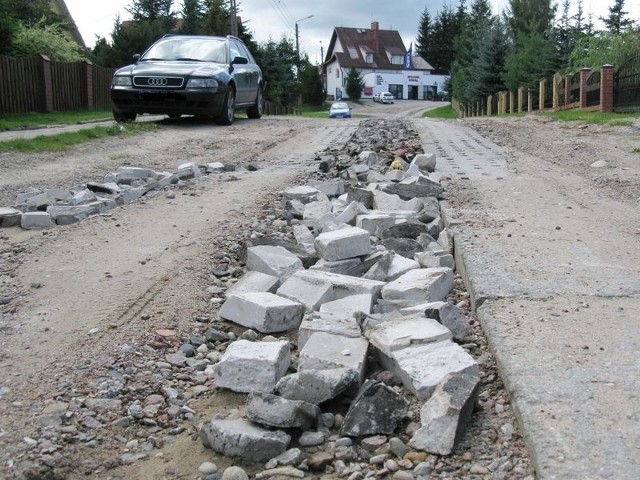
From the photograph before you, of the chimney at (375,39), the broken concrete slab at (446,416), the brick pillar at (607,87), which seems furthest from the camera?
the chimney at (375,39)

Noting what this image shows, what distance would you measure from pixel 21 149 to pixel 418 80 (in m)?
90.0

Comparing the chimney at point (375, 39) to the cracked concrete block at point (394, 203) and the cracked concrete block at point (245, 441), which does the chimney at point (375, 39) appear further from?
the cracked concrete block at point (245, 441)

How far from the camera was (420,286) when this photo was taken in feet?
12.9

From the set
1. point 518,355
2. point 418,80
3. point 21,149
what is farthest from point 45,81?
point 418,80

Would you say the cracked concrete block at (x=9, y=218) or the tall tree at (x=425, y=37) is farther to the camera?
the tall tree at (x=425, y=37)

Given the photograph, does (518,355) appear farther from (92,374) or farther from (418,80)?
(418,80)

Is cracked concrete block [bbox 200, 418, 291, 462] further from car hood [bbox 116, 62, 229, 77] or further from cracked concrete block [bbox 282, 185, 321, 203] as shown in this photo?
car hood [bbox 116, 62, 229, 77]

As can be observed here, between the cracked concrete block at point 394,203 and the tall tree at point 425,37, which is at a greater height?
the tall tree at point 425,37

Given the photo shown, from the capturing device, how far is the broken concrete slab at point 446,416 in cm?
251

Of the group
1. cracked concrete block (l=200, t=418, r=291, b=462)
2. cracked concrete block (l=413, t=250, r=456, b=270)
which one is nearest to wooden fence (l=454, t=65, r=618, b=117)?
cracked concrete block (l=413, t=250, r=456, b=270)

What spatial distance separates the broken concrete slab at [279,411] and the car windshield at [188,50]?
478 inches

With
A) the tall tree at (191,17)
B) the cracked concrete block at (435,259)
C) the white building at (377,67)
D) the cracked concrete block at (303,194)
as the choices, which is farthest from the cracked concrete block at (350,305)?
the white building at (377,67)

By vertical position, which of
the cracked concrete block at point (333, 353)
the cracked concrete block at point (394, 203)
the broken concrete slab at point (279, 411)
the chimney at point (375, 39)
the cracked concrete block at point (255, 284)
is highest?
the chimney at point (375, 39)

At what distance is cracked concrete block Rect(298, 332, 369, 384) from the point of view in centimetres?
302
